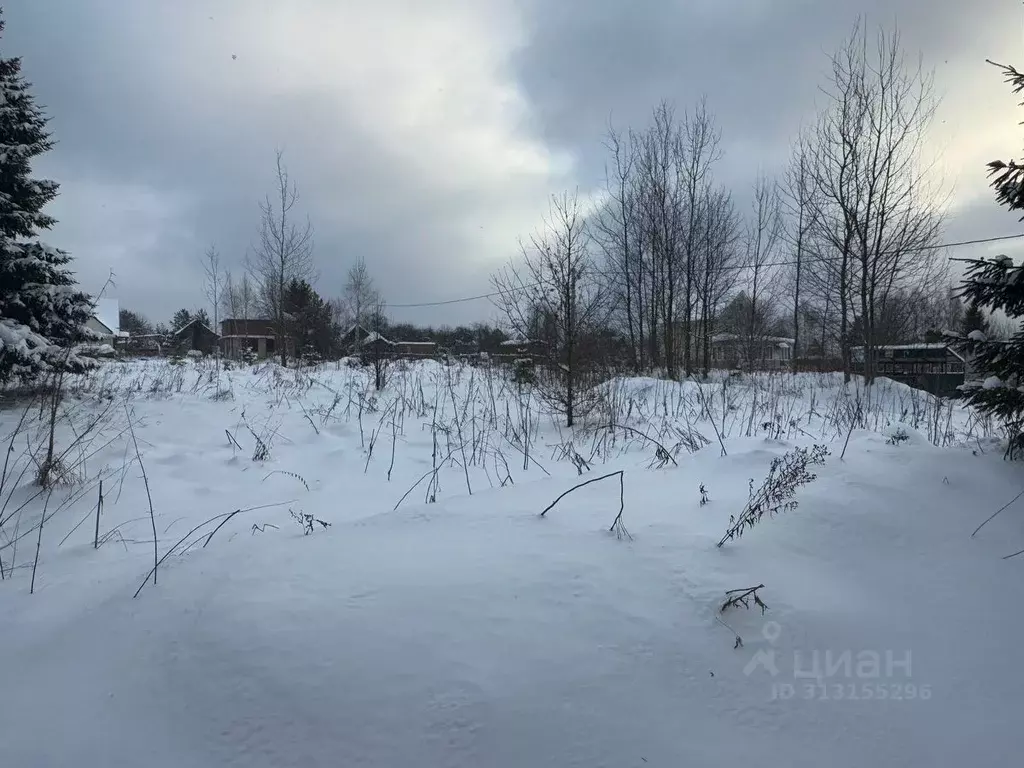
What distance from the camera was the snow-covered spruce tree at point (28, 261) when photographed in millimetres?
5805

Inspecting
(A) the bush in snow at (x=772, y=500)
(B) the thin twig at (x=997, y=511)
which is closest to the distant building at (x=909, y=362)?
(B) the thin twig at (x=997, y=511)

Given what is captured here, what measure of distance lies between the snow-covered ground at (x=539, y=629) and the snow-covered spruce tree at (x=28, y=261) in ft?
11.0

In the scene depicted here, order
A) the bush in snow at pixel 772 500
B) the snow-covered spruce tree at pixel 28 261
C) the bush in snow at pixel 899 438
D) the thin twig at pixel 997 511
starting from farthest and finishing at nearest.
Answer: the snow-covered spruce tree at pixel 28 261
the bush in snow at pixel 899 438
the thin twig at pixel 997 511
the bush in snow at pixel 772 500

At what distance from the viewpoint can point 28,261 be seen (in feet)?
19.3

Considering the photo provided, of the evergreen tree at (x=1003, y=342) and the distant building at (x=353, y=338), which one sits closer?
the evergreen tree at (x=1003, y=342)

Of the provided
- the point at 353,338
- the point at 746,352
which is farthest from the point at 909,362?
the point at 353,338

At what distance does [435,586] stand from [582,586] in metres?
0.56

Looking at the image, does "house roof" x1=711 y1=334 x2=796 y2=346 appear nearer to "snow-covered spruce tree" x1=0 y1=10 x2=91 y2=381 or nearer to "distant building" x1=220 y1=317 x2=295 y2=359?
"snow-covered spruce tree" x1=0 y1=10 x2=91 y2=381

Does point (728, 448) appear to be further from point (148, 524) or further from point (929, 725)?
point (148, 524)

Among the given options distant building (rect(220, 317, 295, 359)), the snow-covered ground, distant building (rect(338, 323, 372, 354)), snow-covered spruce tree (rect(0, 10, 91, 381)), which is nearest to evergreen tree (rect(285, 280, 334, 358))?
distant building (rect(338, 323, 372, 354))

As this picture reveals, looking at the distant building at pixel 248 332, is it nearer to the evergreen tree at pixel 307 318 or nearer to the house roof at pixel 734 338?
the evergreen tree at pixel 307 318

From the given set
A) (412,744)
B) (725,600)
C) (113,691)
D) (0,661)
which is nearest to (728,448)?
(725,600)

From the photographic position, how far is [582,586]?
1.99m

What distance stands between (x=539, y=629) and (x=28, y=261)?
7.27 meters
